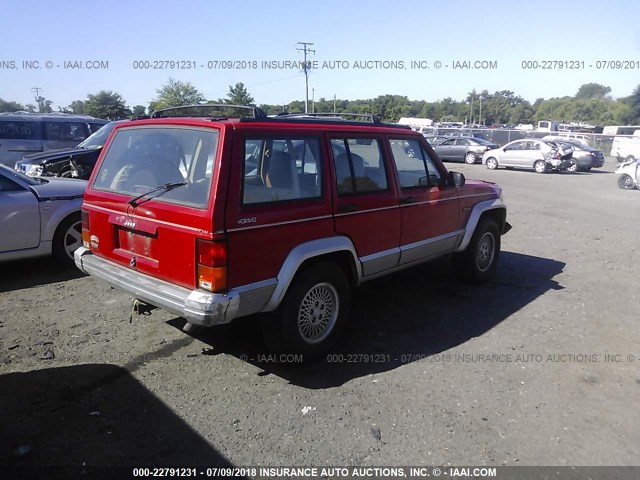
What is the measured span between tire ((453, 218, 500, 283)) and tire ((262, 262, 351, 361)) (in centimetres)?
218

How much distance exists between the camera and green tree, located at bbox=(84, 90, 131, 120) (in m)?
47.1

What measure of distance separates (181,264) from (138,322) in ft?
5.48

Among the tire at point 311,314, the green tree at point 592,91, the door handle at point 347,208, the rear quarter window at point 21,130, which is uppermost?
the green tree at point 592,91

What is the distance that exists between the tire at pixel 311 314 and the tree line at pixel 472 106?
47.4m

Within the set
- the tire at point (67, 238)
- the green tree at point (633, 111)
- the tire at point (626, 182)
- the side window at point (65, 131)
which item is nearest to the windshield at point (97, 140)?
the side window at point (65, 131)

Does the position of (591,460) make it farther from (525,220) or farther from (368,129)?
(525,220)

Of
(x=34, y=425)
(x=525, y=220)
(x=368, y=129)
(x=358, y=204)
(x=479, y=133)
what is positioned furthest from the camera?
(x=479, y=133)

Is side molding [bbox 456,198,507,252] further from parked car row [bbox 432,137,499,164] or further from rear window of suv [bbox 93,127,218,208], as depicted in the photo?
parked car row [bbox 432,137,499,164]

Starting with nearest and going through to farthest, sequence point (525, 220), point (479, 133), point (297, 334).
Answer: point (297, 334) → point (525, 220) → point (479, 133)

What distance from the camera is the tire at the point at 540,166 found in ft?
72.5

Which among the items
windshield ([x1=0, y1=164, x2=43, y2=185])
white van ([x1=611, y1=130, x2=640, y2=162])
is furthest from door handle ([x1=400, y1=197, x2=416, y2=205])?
white van ([x1=611, y1=130, x2=640, y2=162])

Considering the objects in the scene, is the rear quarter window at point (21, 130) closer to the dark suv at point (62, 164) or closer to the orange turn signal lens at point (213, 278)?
the dark suv at point (62, 164)

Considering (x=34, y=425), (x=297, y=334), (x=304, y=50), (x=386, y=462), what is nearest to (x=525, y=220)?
(x=297, y=334)

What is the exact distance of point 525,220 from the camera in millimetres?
10477
